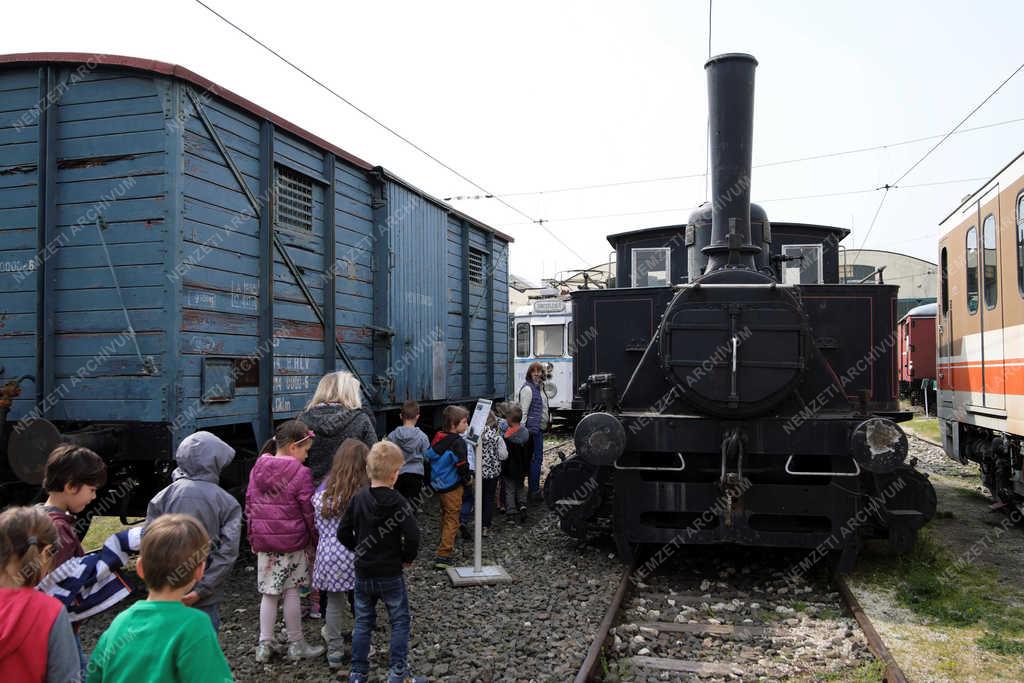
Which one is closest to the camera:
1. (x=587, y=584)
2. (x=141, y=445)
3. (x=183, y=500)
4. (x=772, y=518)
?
(x=183, y=500)

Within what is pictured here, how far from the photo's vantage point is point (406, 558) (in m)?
3.98

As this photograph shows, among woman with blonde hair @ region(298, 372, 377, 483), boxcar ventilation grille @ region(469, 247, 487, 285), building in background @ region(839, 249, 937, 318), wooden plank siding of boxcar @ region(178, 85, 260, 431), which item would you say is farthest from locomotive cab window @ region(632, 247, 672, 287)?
building in background @ region(839, 249, 937, 318)

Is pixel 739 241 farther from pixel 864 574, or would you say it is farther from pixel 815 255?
pixel 864 574

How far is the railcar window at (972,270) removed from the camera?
332 inches

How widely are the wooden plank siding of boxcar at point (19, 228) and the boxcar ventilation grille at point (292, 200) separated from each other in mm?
1859

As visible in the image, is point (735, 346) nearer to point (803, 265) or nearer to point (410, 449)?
point (803, 265)

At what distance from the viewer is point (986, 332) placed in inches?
314

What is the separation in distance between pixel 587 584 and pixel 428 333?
15.2 ft

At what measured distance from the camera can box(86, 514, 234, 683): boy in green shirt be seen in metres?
2.07

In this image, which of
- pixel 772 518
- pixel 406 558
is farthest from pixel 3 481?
pixel 772 518

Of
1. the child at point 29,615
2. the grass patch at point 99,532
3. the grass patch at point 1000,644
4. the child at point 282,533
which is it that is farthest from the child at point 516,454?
the child at point 29,615

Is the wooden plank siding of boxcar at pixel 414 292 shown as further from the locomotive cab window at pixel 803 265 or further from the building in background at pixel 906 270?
the building in background at pixel 906 270

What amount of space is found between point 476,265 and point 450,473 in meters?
5.57

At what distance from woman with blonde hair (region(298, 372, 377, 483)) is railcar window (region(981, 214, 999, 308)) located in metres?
6.60
